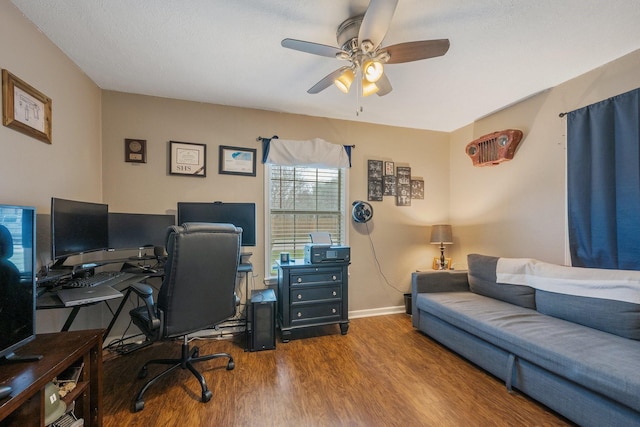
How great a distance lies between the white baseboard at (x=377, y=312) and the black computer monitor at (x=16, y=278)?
9.46ft

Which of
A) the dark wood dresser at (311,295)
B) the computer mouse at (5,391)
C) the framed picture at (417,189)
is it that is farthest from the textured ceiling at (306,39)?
the computer mouse at (5,391)

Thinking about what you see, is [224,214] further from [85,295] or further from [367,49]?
[367,49]

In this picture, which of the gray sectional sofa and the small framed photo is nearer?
the gray sectional sofa

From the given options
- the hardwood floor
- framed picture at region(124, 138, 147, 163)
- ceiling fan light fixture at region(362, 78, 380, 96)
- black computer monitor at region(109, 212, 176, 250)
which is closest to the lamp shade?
the hardwood floor

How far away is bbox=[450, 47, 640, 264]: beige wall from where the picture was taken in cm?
218

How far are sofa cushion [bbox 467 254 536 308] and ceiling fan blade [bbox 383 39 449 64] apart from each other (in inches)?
85.0

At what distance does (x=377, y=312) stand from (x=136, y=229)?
295 centimetres

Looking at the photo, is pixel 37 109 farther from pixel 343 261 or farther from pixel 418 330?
pixel 418 330

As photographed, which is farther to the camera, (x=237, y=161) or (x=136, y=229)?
(x=237, y=161)

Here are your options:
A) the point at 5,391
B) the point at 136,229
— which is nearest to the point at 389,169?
the point at 136,229

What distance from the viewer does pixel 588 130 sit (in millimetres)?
2180

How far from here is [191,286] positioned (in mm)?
1682

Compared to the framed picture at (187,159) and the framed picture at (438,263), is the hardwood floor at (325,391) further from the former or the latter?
the framed picture at (187,159)

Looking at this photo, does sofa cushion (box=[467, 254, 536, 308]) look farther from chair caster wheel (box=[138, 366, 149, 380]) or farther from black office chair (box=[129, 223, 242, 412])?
chair caster wheel (box=[138, 366, 149, 380])
